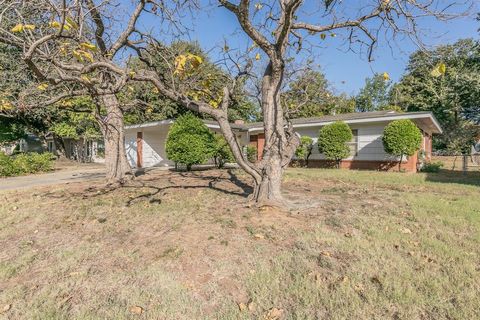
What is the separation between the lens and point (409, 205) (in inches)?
245

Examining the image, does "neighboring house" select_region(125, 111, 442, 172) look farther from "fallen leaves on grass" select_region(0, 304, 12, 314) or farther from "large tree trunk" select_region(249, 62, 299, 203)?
"fallen leaves on grass" select_region(0, 304, 12, 314)

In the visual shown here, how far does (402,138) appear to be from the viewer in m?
13.6

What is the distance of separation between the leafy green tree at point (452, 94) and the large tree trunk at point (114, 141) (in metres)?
14.0

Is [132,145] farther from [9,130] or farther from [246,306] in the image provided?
[246,306]

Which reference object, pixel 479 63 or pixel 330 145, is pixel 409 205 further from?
pixel 479 63

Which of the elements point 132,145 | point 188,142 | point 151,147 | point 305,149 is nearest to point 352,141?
point 305,149

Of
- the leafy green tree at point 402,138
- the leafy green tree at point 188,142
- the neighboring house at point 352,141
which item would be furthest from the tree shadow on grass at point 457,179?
the leafy green tree at point 188,142

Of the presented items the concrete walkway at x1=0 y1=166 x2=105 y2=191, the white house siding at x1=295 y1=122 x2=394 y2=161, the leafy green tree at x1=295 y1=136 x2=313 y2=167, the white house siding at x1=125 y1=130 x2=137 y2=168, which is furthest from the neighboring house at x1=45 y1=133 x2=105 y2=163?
the white house siding at x1=295 y1=122 x2=394 y2=161

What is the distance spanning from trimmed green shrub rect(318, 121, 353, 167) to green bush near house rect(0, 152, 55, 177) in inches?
595

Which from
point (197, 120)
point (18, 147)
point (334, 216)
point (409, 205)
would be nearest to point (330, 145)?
point (197, 120)

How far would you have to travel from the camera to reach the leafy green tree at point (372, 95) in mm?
41562

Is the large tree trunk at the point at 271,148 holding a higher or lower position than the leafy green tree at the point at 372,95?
lower

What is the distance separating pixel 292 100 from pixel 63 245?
684cm

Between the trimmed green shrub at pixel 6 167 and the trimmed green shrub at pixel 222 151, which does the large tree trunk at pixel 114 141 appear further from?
the trimmed green shrub at pixel 6 167
